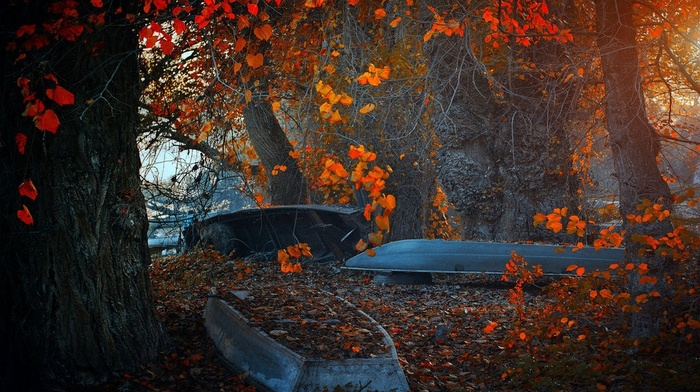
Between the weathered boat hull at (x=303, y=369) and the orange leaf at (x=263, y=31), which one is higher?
the orange leaf at (x=263, y=31)

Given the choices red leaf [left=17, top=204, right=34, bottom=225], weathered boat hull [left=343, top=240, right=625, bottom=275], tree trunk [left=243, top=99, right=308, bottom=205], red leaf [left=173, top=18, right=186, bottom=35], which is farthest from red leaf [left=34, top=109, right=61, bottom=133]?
tree trunk [left=243, top=99, right=308, bottom=205]

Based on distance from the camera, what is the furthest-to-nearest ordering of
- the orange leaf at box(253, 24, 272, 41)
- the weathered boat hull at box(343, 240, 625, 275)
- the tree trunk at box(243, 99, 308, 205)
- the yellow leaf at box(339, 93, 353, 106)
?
the tree trunk at box(243, 99, 308, 205) → the weathered boat hull at box(343, 240, 625, 275) → the yellow leaf at box(339, 93, 353, 106) → the orange leaf at box(253, 24, 272, 41)

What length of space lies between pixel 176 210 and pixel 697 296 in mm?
5185

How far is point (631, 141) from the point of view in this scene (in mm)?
6500

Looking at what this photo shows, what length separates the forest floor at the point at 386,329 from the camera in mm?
6051

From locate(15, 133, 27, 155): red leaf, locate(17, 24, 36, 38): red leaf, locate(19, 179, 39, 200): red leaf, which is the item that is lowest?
locate(19, 179, 39, 200): red leaf

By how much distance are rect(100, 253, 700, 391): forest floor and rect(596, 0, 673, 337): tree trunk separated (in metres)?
1.03

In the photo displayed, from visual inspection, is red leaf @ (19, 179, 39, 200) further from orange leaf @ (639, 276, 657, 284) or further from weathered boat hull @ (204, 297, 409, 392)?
orange leaf @ (639, 276, 657, 284)

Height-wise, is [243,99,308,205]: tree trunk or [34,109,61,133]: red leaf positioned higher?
[243,99,308,205]: tree trunk

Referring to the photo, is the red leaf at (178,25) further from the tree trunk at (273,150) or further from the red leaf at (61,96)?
the tree trunk at (273,150)

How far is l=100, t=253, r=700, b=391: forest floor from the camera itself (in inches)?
238

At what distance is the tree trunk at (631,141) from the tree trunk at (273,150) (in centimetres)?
893

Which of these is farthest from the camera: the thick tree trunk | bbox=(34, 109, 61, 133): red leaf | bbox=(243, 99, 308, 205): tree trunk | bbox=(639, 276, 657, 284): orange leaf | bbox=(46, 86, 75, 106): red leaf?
bbox=(243, 99, 308, 205): tree trunk

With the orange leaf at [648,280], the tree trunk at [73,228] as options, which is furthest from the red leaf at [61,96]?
the orange leaf at [648,280]
